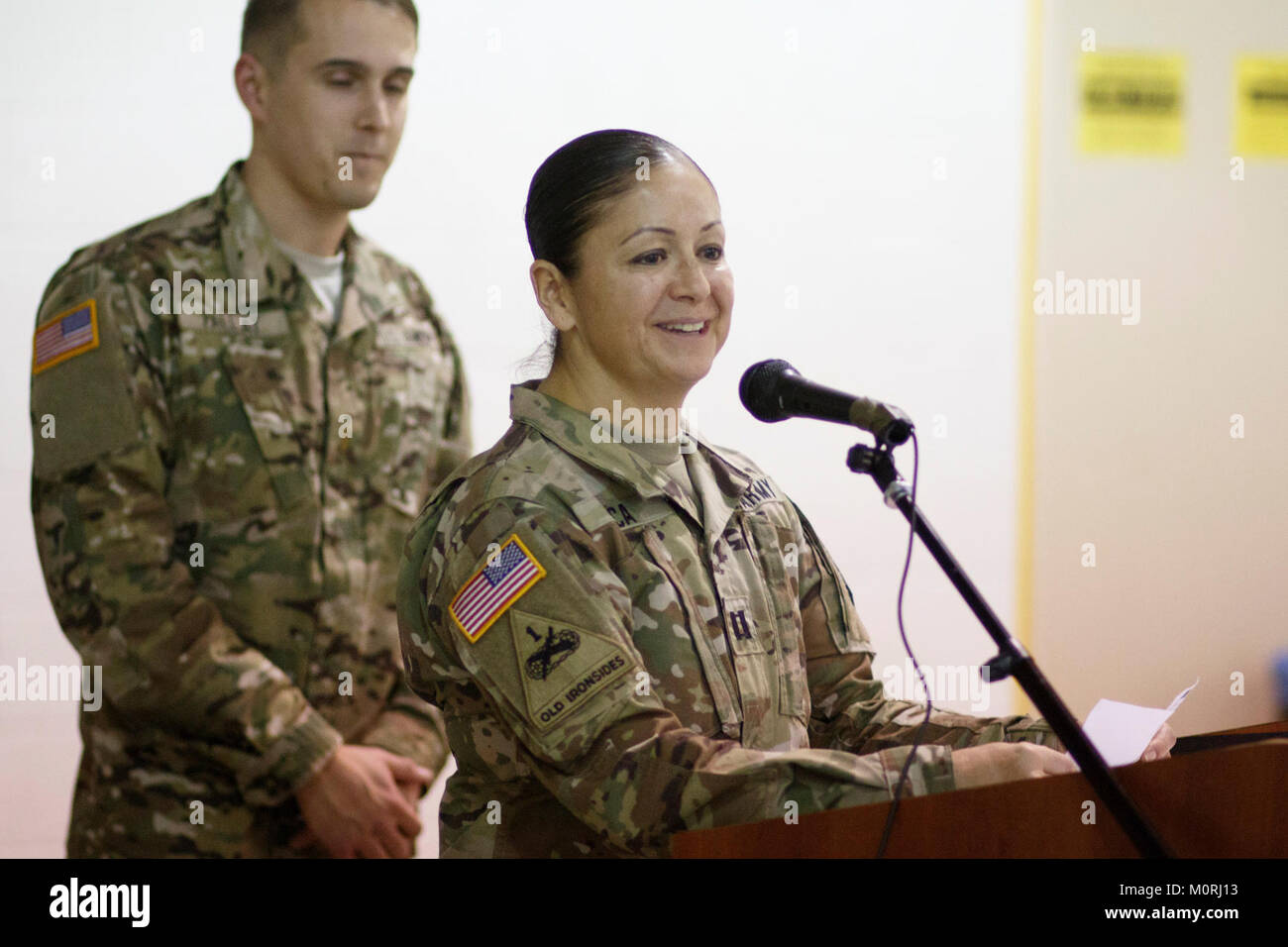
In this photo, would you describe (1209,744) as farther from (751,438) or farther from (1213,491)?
(1213,491)

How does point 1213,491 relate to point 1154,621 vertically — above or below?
above

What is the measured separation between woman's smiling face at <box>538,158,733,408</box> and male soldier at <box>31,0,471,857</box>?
743mm

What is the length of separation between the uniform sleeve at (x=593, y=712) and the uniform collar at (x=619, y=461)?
0.13 metres

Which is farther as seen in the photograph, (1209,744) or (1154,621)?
(1154,621)

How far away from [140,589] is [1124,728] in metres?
1.48

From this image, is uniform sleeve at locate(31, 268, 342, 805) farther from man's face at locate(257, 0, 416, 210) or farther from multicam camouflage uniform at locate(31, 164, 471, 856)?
man's face at locate(257, 0, 416, 210)

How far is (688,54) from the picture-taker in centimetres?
262

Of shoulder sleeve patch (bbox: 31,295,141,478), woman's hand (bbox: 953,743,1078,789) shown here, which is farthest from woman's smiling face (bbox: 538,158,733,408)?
shoulder sleeve patch (bbox: 31,295,141,478)

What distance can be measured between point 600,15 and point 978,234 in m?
0.88

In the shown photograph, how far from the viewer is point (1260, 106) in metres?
2.96

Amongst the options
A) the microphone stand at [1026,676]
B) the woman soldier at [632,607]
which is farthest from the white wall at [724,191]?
the microphone stand at [1026,676]

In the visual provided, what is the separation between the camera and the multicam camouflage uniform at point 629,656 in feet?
4.67

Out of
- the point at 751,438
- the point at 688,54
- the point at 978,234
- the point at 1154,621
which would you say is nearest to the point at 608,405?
the point at 751,438

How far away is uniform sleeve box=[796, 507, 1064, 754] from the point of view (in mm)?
1768
